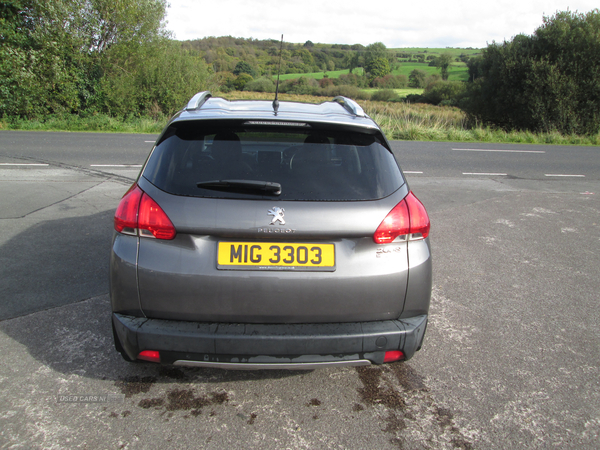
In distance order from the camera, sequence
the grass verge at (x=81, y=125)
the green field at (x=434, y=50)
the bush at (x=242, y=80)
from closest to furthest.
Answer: the grass verge at (x=81, y=125), the bush at (x=242, y=80), the green field at (x=434, y=50)

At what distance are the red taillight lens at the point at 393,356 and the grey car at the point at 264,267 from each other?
0.02m

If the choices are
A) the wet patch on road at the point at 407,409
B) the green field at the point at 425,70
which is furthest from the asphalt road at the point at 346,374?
the green field at the point at 425,70

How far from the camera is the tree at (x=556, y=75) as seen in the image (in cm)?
2328

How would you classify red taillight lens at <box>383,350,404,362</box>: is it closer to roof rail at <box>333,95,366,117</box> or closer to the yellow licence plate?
the yellow licence plate

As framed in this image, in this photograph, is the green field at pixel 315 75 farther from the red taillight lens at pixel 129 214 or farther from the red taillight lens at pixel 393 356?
the red taillight lens at pixel 393 356

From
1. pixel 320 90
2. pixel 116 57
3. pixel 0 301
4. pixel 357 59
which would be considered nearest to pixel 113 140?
pixel 116 57

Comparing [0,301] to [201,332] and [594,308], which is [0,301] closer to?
[201,332]

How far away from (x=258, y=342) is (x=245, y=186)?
0.79 metres

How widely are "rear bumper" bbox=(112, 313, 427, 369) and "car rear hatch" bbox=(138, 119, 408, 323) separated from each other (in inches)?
2.1

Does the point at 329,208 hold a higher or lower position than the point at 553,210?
higher

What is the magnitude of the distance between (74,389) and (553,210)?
7255 millimetres

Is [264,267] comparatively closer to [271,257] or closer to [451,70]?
[271,257]

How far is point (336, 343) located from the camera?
2.24 meters

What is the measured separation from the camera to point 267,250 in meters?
2.26
